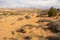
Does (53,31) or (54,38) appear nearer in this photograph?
(54,38)

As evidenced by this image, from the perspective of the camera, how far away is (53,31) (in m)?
19.4

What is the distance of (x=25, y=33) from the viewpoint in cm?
1905

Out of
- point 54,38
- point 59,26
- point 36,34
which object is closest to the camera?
point 54,38

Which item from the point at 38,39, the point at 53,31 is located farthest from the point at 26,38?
the point at 53,31

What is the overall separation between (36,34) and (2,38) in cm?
349

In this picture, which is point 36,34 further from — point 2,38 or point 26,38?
point 2,38

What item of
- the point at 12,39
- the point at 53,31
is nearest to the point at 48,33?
the point at 53,31

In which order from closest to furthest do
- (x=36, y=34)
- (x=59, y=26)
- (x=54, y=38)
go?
(x=54, y=38) < (x=36, y=34) < (x=59, y=26)

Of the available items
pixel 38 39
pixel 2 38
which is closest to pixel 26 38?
pixel 38 39

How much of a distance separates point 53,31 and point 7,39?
5.31 meters

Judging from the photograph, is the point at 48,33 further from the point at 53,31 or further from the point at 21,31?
the point at 21,31

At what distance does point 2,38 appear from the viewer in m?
17.1

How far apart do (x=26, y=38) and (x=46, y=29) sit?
13.5 feet

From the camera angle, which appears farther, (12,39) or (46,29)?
(46,29)
